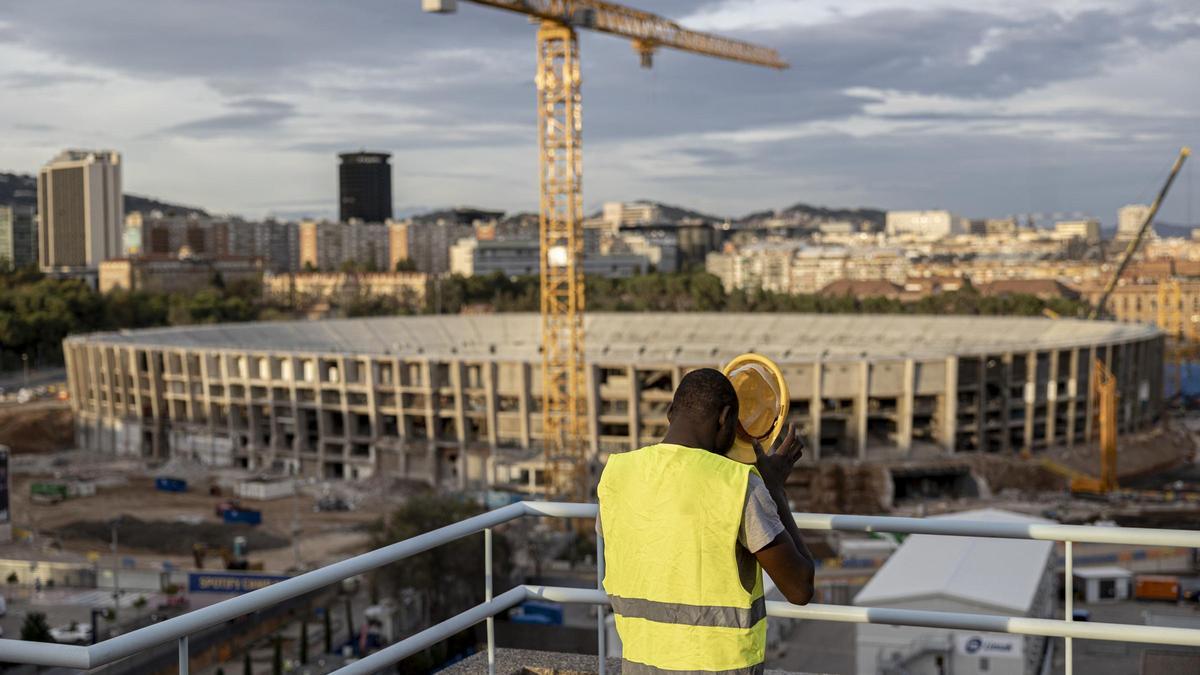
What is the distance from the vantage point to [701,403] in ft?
9.61

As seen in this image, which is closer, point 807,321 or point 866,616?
point 866,616

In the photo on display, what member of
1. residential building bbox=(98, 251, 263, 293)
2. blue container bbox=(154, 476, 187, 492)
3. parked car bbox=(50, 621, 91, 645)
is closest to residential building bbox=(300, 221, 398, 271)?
residential building bbox=(98, 251, 263, 293)

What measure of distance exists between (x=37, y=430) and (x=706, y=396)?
2255 inches

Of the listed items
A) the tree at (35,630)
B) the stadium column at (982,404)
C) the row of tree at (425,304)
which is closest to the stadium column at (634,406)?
the stadium column at (982,404)

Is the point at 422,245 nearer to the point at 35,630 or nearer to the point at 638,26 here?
the point at 638,26

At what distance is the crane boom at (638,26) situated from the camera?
4262 centimetres

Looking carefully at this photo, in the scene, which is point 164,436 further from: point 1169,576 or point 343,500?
point 1169,576

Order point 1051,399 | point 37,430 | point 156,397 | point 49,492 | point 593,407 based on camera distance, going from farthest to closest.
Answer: point 37,430 < point 156,397 < point 1051,399 < point 593,407 < point 49,492

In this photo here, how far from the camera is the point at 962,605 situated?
662 inches

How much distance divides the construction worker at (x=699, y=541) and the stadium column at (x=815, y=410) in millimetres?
39325

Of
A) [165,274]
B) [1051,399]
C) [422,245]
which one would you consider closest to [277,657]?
[1051,399]

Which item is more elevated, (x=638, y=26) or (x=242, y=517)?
(x=638, y=26)

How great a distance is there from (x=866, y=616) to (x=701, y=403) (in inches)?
42.8

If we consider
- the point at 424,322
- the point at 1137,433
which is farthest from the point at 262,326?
the point at 1137,433
